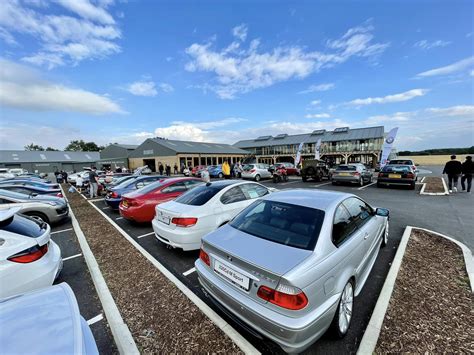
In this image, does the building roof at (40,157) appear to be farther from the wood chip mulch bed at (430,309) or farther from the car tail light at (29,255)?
the wood chip mulch bed at (430,309)

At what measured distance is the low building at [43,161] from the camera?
3912 cm

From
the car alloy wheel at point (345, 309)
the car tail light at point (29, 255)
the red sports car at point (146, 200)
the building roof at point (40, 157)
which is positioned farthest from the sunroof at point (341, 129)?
the building roof at point (40, 157)

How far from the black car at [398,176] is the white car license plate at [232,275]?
13.5 m

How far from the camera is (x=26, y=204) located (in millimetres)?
6242

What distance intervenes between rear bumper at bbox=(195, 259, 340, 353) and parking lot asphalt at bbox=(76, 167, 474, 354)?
21 centimetres

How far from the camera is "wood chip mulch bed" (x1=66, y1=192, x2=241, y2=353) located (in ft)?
6.98

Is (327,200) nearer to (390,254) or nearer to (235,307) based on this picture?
(235,307)

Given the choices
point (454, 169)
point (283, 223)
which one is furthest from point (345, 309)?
point (454, 169)

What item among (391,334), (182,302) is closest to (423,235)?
(391,334)

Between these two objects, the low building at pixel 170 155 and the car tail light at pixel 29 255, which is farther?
the low building at pixel 170 155

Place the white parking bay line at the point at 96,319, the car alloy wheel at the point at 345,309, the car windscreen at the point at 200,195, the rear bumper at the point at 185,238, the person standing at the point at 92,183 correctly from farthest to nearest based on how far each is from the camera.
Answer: the person standing at the point at 92,183
the car windscreen at the point at 200,195
the rear bumper at the point at 185,238
the white parking bay line at the point at 96,319
the car alloy wheel at the point at 345,309

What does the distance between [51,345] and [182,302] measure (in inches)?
68.9

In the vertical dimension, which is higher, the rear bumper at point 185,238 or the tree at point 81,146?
the tree at point 81,146

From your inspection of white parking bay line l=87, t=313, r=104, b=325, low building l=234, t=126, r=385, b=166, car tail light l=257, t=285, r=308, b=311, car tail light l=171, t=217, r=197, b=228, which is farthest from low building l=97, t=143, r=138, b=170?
car tail light l=257, t=285, r=308, b=311
